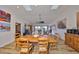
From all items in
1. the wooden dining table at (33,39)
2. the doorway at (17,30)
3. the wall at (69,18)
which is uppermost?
the wall at (69,18)

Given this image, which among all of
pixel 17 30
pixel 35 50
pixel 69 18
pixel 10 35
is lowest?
pixel 35 50

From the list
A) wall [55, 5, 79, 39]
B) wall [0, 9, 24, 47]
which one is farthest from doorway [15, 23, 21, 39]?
wall [55, 5, 79, 39]

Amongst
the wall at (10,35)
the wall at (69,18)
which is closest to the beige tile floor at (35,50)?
the wall at (10,35)

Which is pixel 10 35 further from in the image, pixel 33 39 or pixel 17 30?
pixel 33 39

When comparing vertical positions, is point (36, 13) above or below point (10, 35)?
above

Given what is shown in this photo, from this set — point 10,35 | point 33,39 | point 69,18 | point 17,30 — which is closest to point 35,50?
point 33,39

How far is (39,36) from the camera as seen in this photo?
5.56 m

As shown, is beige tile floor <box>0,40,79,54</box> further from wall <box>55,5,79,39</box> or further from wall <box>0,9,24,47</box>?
wall <box>55,5,79,39</box>

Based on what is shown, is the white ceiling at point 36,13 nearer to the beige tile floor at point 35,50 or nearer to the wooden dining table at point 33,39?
the wooden dining table at point 33,39

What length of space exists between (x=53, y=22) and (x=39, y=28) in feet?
2.75

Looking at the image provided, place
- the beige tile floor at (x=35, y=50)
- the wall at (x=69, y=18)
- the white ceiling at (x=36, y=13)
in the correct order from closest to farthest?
the beige tile floor at (x=35, y=50), the white ceiling at (x=36, y=13), the wall at (x=69, y=18)

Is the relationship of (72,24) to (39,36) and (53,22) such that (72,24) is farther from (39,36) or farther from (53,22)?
(39,36)

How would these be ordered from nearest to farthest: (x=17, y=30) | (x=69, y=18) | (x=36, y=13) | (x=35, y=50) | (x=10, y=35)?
(x=35, y=50), (x=17, y=30), (x=10, y=35), (x=36, y=13), (x=69, y=18)

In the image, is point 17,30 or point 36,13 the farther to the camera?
point 36,13
